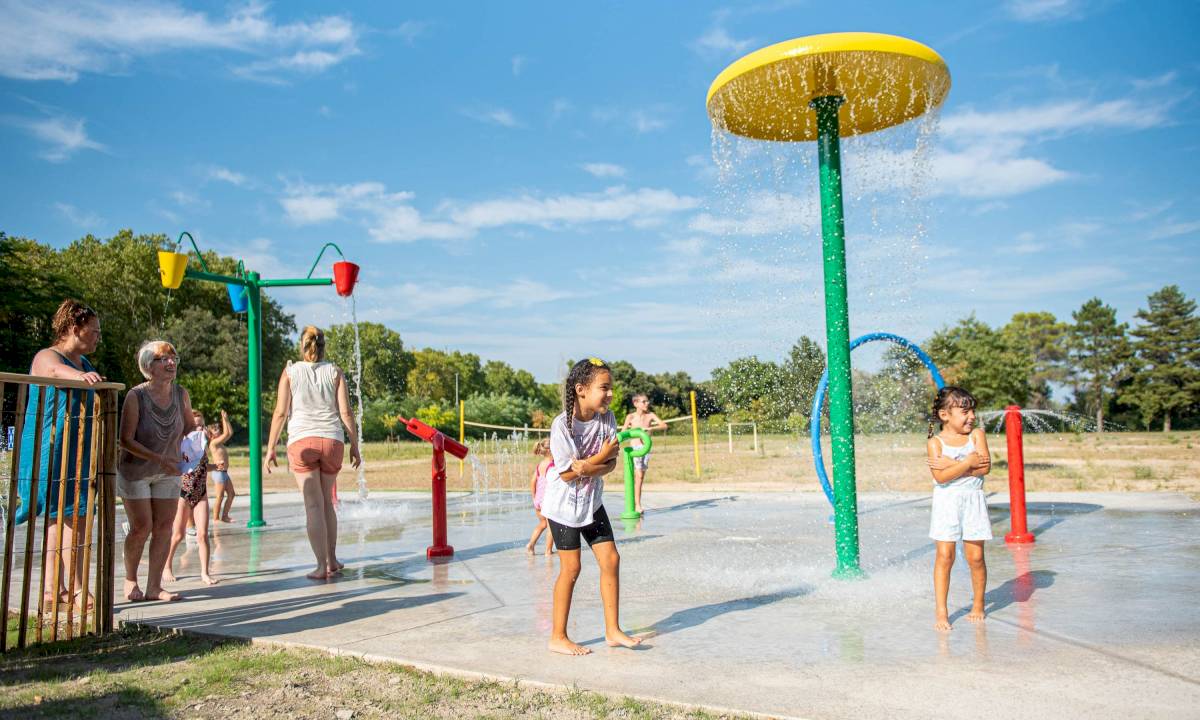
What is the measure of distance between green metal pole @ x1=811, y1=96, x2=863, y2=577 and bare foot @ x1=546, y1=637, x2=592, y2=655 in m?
2.45

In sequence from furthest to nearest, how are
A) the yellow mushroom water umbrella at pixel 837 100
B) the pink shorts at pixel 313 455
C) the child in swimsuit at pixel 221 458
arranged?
the child in swimsuit at pixel 221 458 < the pink shorts at pixel 313 455 < the yellow mushroom water umbrella at pixel 837 100

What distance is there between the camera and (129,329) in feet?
158

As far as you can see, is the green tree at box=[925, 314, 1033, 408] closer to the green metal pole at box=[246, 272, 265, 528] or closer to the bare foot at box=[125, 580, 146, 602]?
the green metal pole at box=[246, 272, 265, 528]

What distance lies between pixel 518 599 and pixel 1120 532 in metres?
5.77

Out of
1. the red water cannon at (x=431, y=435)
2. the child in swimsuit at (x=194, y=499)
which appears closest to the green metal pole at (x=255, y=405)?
the child in swimsuit at (x=194, y=499)

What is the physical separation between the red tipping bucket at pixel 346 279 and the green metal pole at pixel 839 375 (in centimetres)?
661

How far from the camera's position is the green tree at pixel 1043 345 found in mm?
80312

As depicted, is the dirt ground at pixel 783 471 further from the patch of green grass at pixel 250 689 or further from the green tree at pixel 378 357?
the green tree at pixel 378 357

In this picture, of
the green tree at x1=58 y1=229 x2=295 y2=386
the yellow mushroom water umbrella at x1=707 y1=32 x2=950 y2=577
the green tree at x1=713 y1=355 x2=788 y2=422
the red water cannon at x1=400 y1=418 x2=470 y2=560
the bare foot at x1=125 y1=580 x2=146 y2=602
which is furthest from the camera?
the green tree at x1=58 y1=229 x2=295 y2=386

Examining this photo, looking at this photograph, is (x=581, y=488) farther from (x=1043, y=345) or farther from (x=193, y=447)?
(x=1043, y=345)

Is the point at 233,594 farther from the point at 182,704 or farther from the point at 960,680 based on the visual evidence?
the point at 960,680

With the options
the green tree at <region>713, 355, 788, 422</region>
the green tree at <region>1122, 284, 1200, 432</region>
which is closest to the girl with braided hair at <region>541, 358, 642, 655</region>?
the green tree at <region>713, 355, 788, 422</region>

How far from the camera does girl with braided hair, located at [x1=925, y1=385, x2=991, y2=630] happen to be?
187 inches

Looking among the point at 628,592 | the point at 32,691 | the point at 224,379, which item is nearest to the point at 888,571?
the point at 628,592
